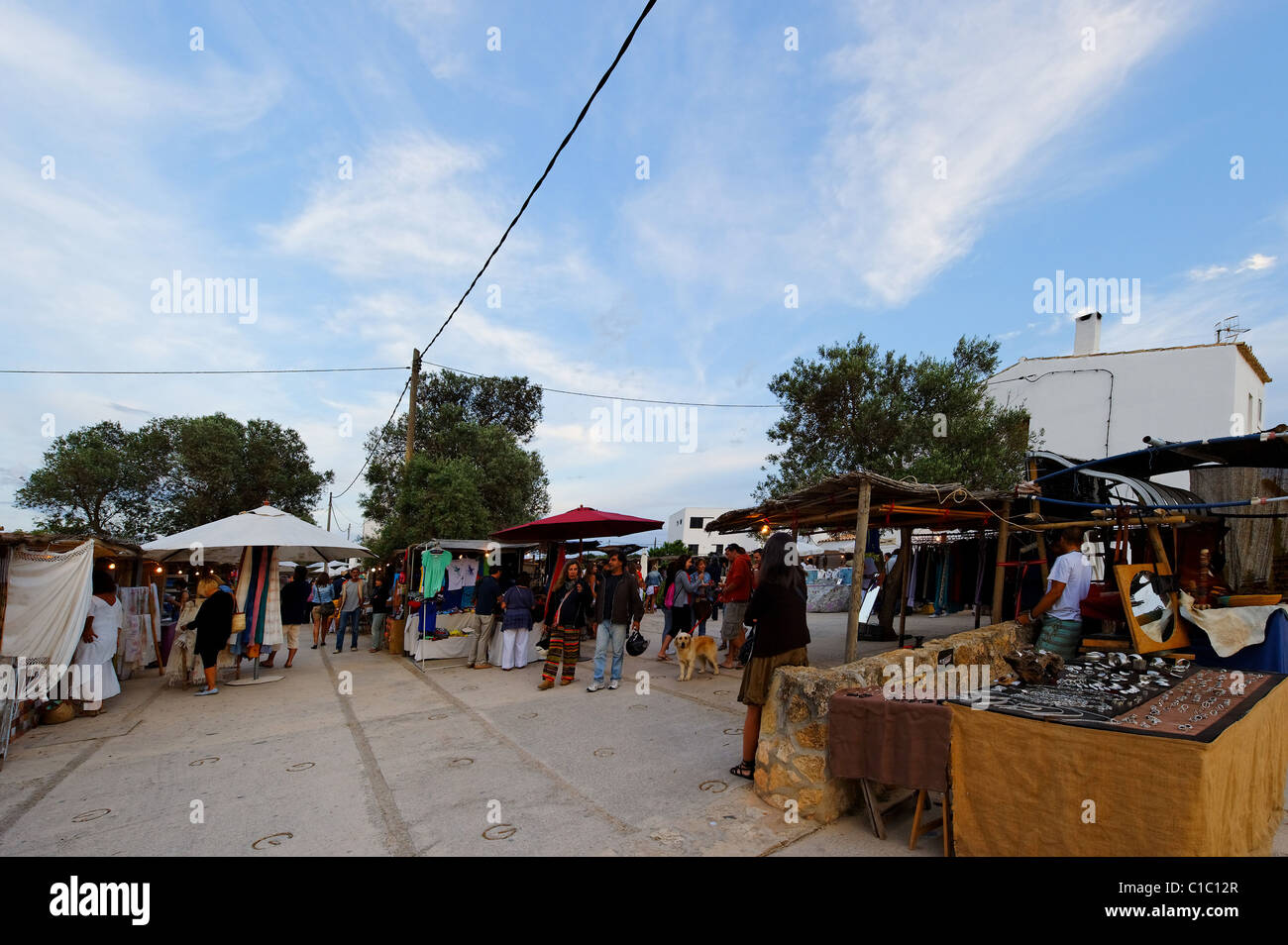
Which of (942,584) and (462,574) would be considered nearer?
(942,584)

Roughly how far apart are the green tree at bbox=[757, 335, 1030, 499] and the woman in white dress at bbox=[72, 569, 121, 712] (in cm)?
1407

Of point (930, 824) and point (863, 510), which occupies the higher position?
point (863, 510)

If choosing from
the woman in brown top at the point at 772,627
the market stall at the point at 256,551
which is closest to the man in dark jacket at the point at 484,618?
the market stall at the point at 256,551

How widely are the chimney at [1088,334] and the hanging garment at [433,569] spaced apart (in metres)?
25.7

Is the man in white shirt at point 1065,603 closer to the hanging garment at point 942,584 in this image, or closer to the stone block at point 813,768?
the stone block at point 813,768

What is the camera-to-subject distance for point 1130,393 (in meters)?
22.5

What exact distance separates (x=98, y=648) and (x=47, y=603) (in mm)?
1161

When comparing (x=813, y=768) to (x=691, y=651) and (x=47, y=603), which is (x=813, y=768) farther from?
(x=47, y=603)

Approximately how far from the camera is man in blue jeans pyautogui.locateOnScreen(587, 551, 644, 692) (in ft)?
27.3

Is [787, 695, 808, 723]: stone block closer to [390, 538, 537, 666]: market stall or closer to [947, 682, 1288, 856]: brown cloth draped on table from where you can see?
[947, 682, 1288, 856]: brown cloth draped on table

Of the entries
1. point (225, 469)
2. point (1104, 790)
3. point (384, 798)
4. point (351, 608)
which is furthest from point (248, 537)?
point (225, 469)

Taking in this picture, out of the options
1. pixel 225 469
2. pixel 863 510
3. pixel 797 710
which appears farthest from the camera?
pixel 225 469

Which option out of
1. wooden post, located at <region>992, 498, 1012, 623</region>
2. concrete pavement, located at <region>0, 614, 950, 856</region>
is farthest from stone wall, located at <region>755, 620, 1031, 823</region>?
wooden post, located at <region>992, 498, 1012, 623</region>

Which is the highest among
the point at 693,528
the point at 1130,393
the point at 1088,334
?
the point at 1088,334
